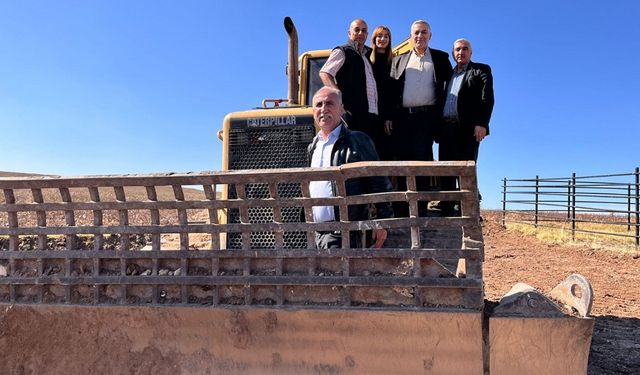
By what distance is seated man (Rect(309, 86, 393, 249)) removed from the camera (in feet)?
9.31

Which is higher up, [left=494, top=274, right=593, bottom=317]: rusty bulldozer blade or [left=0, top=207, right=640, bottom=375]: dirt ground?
[left=494, top=274, right=593, bottom=317]: rusty bulldozer blade

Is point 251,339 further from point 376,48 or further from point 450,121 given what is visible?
point 376,48

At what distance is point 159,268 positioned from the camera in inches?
116

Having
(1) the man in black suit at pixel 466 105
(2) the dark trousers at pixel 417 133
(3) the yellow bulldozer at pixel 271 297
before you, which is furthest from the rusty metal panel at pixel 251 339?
(2) the dark trousers at pixel 417 133

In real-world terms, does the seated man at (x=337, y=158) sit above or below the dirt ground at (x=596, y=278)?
above

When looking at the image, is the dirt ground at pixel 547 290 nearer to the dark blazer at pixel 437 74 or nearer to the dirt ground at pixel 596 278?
the dirt ground at pixel 596 278

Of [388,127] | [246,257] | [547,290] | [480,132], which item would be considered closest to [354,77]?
[388,127]

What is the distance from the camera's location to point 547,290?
6926 mm

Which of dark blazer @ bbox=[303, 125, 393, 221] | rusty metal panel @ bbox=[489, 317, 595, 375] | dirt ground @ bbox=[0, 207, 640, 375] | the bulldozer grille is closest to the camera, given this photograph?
rusty metal panel @ bbox=[489, 317, 595, 375]

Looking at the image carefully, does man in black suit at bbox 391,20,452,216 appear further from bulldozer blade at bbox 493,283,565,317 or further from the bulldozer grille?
bulldozer blade at bbox 493,283,565,317

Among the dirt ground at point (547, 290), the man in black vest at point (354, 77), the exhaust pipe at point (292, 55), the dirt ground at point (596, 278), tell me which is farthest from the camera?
the exhaust pipe at point (292, 55)

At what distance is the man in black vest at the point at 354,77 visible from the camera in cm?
424

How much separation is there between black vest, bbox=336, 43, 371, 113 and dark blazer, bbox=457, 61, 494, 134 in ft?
2.68

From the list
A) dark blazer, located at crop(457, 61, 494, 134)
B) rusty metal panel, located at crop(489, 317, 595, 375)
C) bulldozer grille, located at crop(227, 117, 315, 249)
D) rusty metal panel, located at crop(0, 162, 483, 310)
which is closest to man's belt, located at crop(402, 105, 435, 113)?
dark blazer, located at crop(457, 61, 494, 134)
